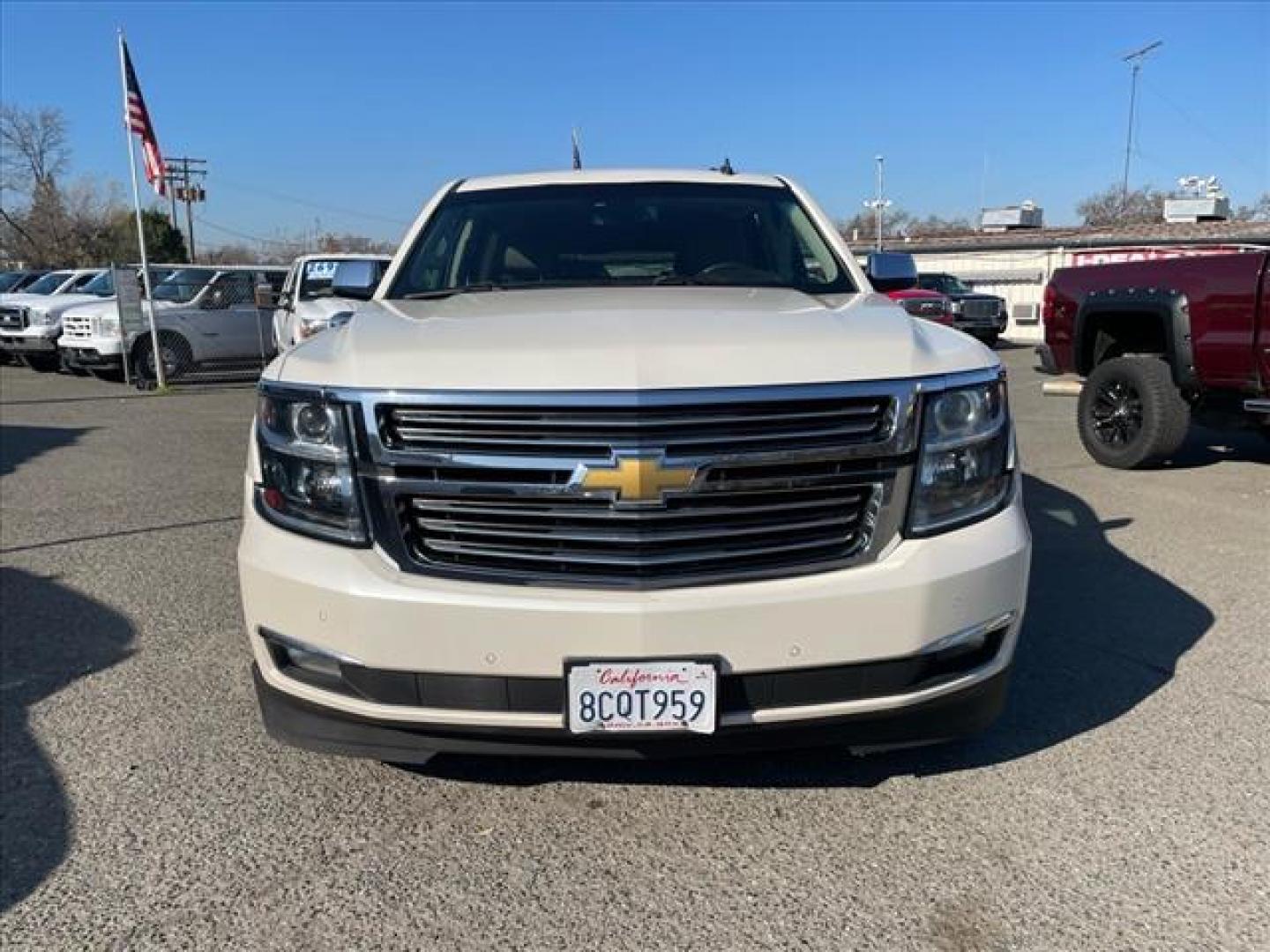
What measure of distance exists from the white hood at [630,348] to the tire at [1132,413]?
5213mm

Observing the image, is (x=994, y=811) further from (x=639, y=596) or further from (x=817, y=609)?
(x=639, y=596)

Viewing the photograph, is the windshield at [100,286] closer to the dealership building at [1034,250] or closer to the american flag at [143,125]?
the american flag at [143,125]

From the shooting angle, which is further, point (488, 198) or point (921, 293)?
point (921, 293)

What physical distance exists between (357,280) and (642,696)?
7.61 feet

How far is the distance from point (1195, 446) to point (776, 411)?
8.40 m

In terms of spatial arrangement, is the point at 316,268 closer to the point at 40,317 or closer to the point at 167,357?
the point at 167,357

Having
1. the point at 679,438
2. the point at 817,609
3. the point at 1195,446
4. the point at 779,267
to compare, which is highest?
the point at 779,267

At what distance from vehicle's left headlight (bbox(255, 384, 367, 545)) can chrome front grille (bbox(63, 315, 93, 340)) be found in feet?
50.0

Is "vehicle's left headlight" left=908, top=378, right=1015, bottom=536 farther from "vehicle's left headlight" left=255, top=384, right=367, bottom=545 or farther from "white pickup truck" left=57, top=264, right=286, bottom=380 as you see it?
"white pickup truck" left=57, top=264, right=286, bottom=380

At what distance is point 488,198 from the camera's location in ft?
13.5

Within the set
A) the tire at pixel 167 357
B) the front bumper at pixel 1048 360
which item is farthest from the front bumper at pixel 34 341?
the front bumper at pixel 1048 360

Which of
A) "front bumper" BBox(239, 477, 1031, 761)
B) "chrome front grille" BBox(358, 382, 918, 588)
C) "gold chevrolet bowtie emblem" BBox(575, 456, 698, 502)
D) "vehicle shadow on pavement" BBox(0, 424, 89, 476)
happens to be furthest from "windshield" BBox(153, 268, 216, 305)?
"gold chevrolet bowtie emblem" BBox(575, 456, 698, 502)

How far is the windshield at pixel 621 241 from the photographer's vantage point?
3.70 meters

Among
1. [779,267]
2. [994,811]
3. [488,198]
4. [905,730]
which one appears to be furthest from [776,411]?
[488,198]
